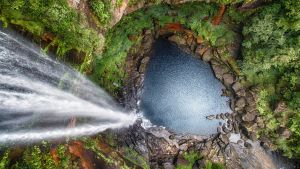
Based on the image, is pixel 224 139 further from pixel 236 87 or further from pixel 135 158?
pixel 135 158

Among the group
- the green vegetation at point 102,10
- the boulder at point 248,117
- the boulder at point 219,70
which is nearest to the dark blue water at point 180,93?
the boulder at point 219,70

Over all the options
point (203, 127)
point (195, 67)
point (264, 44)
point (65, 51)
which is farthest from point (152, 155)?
point (264, 44)

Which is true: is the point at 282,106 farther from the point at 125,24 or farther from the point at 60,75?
the point at 60,75

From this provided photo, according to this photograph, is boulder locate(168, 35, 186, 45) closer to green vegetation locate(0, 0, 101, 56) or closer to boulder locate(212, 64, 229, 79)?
boulder locate(212, 64, 229, 79)

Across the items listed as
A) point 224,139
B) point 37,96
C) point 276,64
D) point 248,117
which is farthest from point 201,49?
point 37,96

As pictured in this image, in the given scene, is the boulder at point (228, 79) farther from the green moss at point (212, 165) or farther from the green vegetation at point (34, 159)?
the green vegetation at point (34, 159)

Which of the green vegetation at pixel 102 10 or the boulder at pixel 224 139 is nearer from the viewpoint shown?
the green vegetation at pixel 102 10

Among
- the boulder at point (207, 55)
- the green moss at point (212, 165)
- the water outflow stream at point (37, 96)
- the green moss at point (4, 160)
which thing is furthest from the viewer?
the boulder at point (207, 55)

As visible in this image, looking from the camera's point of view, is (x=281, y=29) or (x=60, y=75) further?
(x=281, y=29)
